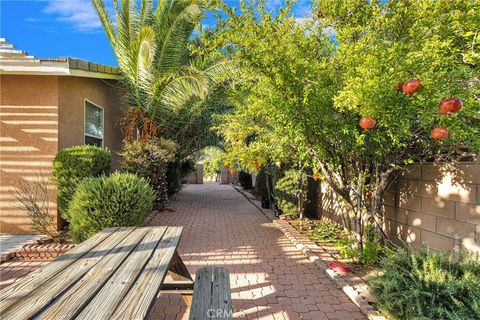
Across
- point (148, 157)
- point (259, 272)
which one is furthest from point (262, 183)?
point (259, 272)

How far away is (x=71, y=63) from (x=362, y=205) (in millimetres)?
6196

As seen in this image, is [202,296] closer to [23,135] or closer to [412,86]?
[412,86]

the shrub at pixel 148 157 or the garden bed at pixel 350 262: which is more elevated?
the shrub at pixel 148 157

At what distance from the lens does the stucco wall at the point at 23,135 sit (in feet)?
20.1

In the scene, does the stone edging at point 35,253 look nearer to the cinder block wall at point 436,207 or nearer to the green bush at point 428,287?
the green bush at point 428,287

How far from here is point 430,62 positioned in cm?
274

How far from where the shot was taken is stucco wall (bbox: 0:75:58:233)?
20.1ft

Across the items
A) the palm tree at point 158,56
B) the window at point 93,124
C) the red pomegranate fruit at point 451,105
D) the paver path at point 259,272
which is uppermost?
the palm tree at point 158,56

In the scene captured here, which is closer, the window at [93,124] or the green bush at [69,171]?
the green bush at [69,171]

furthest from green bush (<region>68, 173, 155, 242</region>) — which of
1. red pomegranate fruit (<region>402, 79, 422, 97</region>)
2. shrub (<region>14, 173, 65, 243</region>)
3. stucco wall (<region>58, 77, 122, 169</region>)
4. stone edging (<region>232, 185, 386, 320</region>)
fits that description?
red pomegranate fruit (<region>402, 79, 422, 97</region>)

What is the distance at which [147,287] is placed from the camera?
6.03 feet

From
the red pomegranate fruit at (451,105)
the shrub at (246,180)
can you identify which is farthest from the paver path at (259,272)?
the shrub at (246,180)

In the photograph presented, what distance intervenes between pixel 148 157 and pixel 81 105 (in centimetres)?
212

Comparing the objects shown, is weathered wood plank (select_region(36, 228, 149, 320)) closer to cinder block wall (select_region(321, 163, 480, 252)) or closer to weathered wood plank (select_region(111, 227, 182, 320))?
weathered wood plank (select_region(111, 227, 182, 320))
